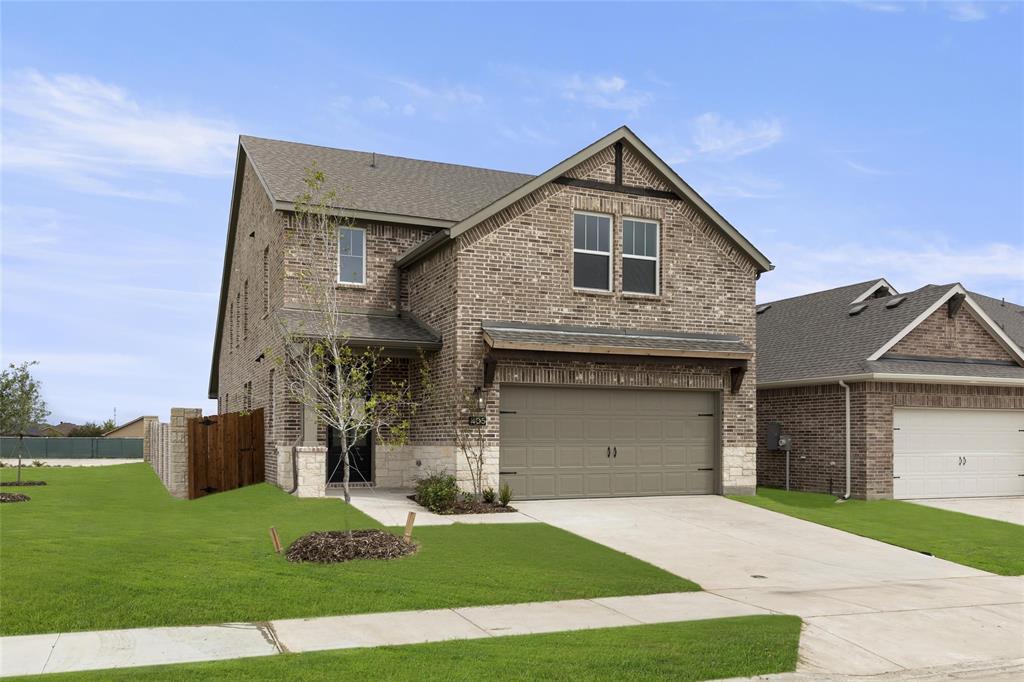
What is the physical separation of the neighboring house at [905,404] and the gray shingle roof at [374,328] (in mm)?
9424

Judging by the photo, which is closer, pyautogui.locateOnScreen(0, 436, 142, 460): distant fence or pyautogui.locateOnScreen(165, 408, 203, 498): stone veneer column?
pyautogui.locateOnScreen(165, 408, 203, 498): stone veneer column

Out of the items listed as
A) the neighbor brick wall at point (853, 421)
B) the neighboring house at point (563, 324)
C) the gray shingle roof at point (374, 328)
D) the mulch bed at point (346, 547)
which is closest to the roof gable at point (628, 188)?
the neighboring house at point (563, 324)

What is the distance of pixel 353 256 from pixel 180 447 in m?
6.11

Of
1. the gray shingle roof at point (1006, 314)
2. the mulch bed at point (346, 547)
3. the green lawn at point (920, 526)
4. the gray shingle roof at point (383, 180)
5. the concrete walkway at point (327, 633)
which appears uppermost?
the gray shingle roof at point (383, 180)

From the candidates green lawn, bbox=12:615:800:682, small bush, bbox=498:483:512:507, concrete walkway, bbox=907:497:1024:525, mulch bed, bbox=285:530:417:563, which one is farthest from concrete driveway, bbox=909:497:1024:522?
mulch bed, bbox=285:530:417:563

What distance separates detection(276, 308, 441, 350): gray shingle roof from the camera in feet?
62.4

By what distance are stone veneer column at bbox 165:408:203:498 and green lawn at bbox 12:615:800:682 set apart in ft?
48.5

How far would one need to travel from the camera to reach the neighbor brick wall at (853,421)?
69.5ft

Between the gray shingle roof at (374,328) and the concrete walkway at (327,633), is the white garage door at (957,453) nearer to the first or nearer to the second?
the gray shingle roof at (374,328)

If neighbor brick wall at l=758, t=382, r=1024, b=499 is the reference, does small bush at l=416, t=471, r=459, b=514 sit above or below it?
below

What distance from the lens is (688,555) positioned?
1398 cm

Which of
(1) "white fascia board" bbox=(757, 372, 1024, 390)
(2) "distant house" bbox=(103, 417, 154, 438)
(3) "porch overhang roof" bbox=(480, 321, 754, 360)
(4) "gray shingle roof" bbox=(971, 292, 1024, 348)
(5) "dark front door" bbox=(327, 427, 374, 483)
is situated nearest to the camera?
(3) "porch overhang roof" bbox=(480, 321, 754, 360)

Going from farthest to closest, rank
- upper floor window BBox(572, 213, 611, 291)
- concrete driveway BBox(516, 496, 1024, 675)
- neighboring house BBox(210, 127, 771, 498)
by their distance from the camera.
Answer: upper floor window BBox(572, 213, 611, 291), neighboring house BBox(210, 127, 771, 498), concrete driveway BBox(516, 496, 1024, 675)

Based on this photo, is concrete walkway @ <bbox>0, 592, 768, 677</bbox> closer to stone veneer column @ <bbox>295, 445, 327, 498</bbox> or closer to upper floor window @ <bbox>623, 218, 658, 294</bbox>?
stone veneer column @ <bbox>295, 445, 327, 498</bbox>
